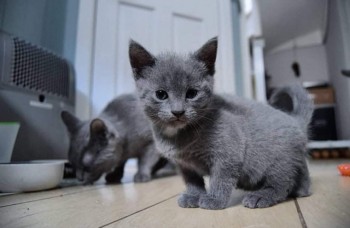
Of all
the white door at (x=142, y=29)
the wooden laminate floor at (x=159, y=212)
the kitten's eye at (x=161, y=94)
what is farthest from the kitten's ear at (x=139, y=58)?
the wooden laminate floor at (x=159, y=212)

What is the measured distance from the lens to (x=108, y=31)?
121 cm

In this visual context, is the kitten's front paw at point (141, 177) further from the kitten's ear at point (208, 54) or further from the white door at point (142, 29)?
the kitten's ear at point (208, 54)

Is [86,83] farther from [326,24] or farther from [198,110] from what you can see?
[326,24]

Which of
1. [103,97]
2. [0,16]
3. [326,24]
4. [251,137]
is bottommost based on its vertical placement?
[251,137]

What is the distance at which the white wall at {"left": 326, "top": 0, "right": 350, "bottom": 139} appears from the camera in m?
0.91

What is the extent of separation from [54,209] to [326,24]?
1.10 metres

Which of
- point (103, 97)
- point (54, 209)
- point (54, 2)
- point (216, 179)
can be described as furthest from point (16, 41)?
point (216, 179)

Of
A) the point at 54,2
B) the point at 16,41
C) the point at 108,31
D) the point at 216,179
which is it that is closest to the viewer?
the point at 216,179

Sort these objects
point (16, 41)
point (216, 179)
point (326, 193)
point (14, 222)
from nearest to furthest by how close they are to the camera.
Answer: point (14, 222) < point (216, 179) < point (326, 193) < point (16, 41)

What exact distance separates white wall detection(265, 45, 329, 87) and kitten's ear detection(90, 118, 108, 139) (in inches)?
33.5

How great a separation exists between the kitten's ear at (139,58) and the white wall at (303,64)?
0.60 meters

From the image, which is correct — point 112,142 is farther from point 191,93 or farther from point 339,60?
point 339,60

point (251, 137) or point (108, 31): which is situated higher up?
point (108, 31)

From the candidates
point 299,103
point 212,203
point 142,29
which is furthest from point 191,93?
point 142,29
